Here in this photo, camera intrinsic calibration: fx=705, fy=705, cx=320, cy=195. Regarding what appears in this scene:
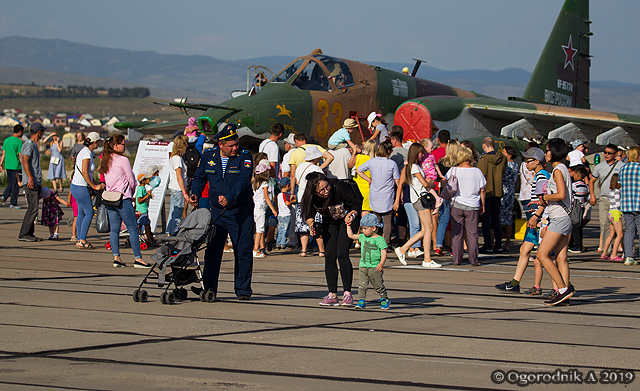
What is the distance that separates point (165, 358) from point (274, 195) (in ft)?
25.0

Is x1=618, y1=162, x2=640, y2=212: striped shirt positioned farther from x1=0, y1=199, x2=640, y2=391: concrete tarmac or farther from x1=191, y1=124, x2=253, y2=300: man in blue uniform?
x1=191, y1=124, x2=253, y2=300: man in blue uniform

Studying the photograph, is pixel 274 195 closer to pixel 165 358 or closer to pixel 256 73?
pixel 256 73

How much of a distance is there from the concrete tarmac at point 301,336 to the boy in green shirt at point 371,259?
191 millimetres

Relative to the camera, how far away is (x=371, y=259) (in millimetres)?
7496

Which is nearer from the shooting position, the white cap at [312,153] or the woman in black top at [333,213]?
the woman in black top at [333,213]

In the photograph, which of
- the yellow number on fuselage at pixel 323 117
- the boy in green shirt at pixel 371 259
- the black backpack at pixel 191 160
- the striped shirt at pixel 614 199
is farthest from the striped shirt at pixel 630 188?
the black backpack at pixel 191 160

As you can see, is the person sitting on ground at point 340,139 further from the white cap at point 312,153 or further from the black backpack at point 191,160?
the white cap at point 312,153

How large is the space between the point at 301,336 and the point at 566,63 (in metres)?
20.5

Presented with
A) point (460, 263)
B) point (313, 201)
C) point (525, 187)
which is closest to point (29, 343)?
point (313, 201)

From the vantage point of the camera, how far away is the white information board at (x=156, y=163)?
13.8 m

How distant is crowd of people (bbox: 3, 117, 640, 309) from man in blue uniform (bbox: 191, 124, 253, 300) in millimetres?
12

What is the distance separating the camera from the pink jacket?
10.3 metres

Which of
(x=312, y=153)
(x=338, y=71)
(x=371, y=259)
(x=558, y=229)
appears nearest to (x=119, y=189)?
(x=312, y=153)

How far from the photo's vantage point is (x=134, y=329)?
6133mm
